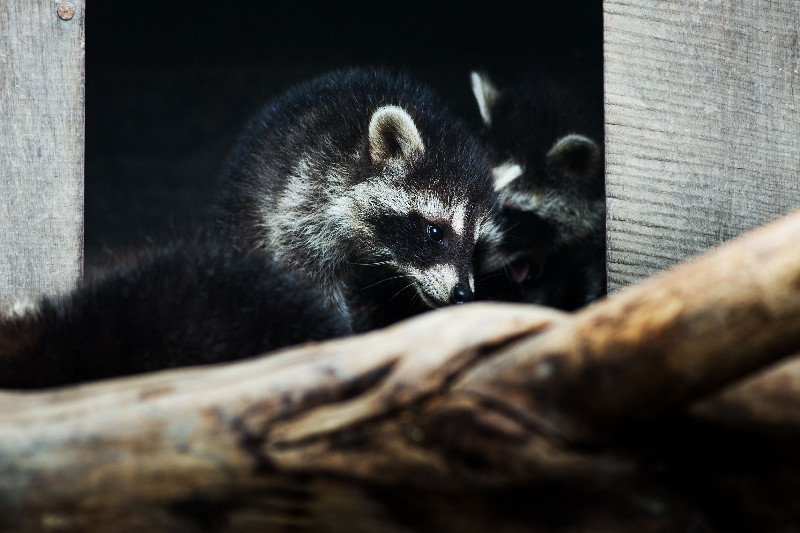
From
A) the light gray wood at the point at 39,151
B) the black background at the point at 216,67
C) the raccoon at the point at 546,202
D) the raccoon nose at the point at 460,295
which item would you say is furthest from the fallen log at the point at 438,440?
the black background at the point at 216,67

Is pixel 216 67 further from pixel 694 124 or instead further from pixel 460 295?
pixel 694 124

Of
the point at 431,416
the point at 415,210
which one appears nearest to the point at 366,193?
the point at 415,210

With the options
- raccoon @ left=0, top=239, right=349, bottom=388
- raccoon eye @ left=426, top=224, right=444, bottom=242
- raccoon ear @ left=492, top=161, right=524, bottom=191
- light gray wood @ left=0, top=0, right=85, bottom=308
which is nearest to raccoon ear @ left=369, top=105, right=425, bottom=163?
raccoon eye @ left=426, top=224, right=444, bottom=242

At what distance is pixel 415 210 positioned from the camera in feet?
14.6

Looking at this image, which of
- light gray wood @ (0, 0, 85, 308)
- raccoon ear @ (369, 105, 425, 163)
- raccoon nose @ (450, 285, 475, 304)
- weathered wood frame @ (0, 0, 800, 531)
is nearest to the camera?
weathered wood frame @ (0, 0, 800, 531)

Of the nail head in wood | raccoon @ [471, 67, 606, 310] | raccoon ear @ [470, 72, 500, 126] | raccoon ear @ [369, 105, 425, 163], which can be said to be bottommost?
raccoon @ [471, 67, 606, 310]

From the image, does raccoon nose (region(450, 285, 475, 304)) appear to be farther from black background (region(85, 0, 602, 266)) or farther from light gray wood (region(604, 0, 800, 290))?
black background (region(85, 0, 602, 266))

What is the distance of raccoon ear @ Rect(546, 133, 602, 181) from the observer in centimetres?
531

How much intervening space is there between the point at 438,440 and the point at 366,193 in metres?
2.76

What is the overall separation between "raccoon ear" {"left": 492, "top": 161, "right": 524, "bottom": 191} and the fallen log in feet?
10.1

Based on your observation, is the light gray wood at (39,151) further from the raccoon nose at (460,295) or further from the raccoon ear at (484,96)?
the raccoon ear at (484,96)

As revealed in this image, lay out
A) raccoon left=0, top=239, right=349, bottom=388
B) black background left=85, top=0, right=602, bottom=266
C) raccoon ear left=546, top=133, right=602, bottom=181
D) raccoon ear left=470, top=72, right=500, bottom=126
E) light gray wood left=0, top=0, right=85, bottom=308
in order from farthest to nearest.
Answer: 1. black background left=85, top=0, right=602, bottom=266
2. raccoon ear left=470, top=72, right=500, bottom=126
3. raccoon ear left=546, top=133, right=602, bottom=181
4. light gray wood left=0, top=0, right=85, bottom=308
5. raccoon left=0, top=239, right=349, bottom=388

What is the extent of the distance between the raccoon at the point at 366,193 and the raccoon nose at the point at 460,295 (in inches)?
2.1

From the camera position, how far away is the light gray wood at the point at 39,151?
3533 mm
